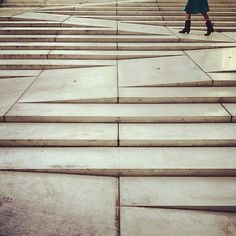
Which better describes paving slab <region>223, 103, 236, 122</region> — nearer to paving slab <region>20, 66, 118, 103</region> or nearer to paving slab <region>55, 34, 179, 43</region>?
paving slab <region>20, 66, 118, 103</region>

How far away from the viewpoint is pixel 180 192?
111 inches

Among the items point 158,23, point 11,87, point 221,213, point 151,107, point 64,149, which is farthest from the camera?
point 158,23

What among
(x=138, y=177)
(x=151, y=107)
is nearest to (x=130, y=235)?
(x=138, y=177)

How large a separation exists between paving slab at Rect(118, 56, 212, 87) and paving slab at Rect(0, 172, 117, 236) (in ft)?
6.78

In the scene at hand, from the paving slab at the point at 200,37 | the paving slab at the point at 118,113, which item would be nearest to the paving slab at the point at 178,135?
the paving slab at the point at 118,113

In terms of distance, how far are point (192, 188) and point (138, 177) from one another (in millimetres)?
558

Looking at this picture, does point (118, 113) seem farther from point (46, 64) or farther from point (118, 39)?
point (118, 39)

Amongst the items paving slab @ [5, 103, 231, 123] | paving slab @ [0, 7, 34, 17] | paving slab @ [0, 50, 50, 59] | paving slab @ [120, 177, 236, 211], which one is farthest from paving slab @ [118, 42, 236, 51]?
paving slab @ [0, 7, 34, 17]

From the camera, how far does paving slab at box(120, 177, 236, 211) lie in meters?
2.66

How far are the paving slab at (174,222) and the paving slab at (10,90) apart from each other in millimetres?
2188

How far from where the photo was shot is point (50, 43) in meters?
6.57

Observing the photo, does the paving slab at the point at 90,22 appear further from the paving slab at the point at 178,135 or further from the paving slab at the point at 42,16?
the paving slab at the point at 178,135

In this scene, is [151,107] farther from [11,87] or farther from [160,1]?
[160,1]

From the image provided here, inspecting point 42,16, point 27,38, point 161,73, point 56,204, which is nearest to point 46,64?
point 27,38
